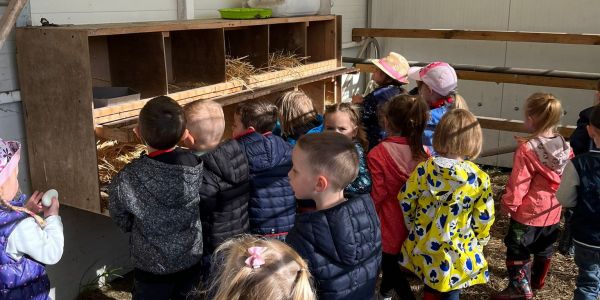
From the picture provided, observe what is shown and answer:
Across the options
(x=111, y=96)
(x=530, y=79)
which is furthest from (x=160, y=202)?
(x=530, y=79)

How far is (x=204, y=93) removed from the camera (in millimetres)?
3764

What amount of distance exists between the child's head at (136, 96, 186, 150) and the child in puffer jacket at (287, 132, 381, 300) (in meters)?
0.64

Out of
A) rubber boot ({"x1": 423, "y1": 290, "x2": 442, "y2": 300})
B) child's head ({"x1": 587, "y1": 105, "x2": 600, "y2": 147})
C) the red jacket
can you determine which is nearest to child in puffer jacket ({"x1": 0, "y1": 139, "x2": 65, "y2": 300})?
the red jacket

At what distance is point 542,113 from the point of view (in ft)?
11.7

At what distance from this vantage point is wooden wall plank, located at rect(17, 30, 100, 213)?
2951 millimetres

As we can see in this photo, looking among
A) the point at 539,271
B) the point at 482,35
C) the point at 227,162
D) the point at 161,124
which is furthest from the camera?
the point at 482,35

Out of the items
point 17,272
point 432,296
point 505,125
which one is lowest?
point 432,296

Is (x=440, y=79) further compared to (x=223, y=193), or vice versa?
(x=440, y=79)

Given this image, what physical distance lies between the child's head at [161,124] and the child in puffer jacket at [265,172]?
468 millimetres

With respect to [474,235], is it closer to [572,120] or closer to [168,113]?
[168,113]

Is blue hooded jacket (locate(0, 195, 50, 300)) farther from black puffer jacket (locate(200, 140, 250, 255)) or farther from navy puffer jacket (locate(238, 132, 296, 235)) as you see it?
navy puffer jacket (locate(238, 132, 296, 235))

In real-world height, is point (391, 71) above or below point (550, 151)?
above

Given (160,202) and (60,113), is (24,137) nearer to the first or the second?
(60,113)

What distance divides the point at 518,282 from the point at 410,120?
147cm
